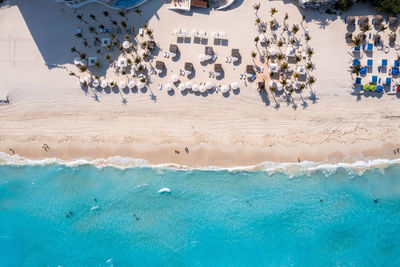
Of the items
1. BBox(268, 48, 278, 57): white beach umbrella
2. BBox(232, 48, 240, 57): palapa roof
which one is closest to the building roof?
BBox(232, 48, 240, 57): palapa roof

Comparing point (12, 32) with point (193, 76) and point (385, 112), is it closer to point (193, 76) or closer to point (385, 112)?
point (193, 76)

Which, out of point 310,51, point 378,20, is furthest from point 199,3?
point 378,20

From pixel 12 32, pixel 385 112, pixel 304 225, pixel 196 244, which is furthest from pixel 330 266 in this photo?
pixel 12 32

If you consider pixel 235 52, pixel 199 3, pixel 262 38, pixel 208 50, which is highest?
pixel 199 3

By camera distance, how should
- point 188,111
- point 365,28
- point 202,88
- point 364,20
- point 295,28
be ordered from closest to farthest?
point 365,28, point 295,28, point 364,20, point 202,88, point 188,111

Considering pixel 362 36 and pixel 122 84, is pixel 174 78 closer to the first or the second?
pixel 122 84
